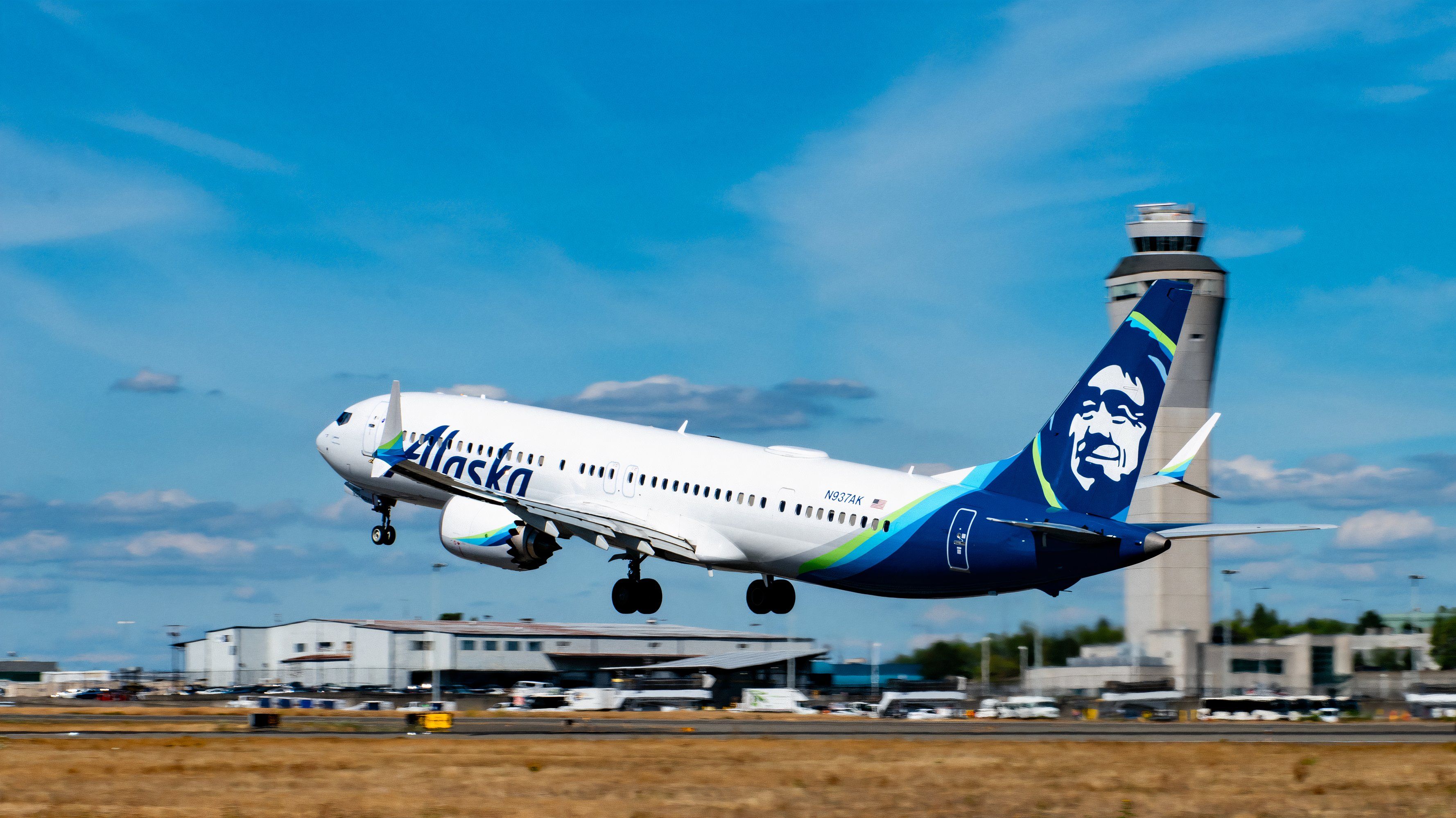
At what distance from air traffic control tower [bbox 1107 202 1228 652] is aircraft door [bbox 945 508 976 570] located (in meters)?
93.9

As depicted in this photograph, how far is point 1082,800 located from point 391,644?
97.6 metres

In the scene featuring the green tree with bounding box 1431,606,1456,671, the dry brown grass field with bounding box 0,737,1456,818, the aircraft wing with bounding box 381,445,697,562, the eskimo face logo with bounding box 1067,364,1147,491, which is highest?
the eskimo face logo with bounding box 1067,364,1147,491

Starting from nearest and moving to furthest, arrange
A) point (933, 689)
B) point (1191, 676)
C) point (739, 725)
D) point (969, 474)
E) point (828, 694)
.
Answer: point (969, 474) < point (739, 725) < point (933, 689) < point (828, 694) < point (1191, 676)

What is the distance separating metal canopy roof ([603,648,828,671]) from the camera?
11394 cm

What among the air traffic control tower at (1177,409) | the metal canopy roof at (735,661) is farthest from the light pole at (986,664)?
the air traffic control tower at (1177,409)

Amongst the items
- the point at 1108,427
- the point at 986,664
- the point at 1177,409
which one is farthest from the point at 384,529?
the point at 1177,409

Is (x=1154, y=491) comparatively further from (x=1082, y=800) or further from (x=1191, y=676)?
(x=1082, y=800)

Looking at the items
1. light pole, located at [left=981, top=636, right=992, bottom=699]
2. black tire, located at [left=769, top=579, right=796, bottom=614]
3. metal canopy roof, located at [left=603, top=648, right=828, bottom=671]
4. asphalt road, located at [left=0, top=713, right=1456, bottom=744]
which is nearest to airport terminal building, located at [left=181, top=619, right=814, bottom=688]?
metal canopy roof, located at [left=603, top=648, right=828, bottom=671]

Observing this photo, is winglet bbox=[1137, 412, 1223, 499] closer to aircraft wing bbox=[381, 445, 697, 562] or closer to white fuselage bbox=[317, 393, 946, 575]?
white fuselage bbox=[317, 393, 946, 575]

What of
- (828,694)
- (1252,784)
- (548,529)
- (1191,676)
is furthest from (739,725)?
(1191,676)

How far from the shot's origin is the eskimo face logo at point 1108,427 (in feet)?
138

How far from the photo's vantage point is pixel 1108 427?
42.3m

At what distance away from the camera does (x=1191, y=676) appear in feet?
435

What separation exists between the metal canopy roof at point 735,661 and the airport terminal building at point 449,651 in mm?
1937
